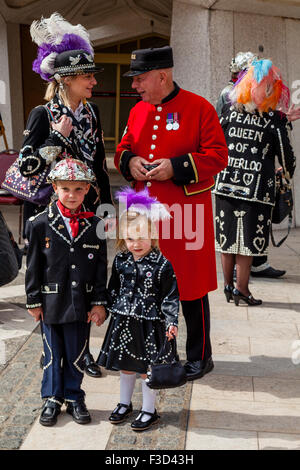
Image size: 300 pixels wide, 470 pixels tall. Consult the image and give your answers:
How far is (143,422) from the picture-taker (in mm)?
3336

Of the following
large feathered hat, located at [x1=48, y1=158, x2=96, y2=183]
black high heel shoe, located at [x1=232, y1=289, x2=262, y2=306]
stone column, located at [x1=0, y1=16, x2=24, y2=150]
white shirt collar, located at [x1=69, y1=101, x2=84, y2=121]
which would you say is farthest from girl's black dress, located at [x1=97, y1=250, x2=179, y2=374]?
stone column, located at [x1=0, y1=16, x2=24, y2=150]

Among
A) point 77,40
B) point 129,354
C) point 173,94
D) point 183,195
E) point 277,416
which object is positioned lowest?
point 277,416

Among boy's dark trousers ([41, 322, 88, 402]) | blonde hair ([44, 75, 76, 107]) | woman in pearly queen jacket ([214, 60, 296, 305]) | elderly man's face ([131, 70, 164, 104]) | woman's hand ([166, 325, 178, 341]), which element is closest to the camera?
woman's hand ([166, 325, 178, 341])

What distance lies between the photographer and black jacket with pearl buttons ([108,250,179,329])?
10.9ft

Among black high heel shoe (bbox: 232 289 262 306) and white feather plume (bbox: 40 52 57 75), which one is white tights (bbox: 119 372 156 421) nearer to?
white feather plume (bbox: 40 52 57 75)

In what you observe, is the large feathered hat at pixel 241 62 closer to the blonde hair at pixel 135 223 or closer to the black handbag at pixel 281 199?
the black handbag at pixel 281 199

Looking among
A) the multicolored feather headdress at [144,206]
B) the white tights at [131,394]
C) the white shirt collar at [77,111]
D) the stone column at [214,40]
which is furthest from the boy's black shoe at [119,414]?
the stone column at [214,40]

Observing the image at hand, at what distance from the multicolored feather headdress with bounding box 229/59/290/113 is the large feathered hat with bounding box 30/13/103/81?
4.37 ft

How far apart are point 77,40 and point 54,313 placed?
162 centimetres

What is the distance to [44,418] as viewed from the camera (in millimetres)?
3383

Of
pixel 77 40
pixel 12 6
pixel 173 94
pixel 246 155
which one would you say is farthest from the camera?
pixel 12 6

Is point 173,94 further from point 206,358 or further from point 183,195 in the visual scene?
point 206,358

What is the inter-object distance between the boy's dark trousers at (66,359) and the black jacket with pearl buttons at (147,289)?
10.1 inches

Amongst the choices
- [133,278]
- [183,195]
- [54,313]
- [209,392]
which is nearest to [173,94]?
[183,195]
